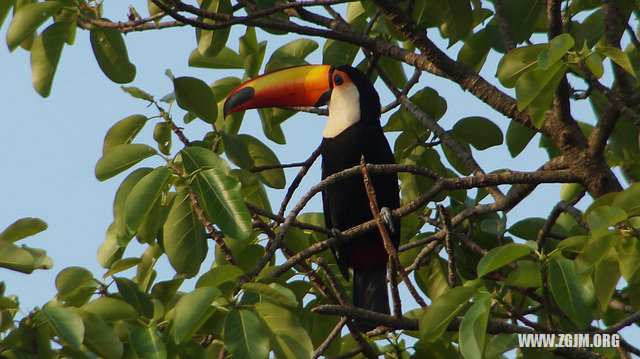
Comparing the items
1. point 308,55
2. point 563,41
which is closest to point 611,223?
point 563,41

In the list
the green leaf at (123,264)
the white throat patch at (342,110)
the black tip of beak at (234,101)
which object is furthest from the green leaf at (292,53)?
the green leaf at (123,264)

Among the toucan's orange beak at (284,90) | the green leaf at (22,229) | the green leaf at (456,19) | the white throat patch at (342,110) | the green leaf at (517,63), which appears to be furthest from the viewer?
the white throat patch at (342,110)

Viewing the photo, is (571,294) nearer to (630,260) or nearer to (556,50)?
(630,260)

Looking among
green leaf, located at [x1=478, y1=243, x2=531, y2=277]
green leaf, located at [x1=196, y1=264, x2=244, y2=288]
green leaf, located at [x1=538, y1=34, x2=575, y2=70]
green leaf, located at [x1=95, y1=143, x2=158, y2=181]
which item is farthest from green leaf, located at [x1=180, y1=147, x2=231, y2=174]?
green leaf, located at [x1=538, y1=34, x2=575, y2=70]

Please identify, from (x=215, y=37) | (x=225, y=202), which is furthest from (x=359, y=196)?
(x=225, y=202)

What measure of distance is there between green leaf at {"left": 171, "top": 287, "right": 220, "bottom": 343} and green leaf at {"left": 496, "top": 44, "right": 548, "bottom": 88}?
1155mm

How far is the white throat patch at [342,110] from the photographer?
5.45 meters

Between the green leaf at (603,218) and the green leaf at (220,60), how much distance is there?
238 centimetres

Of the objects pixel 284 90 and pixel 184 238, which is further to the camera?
pixel 284 90

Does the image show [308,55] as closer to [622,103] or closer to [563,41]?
[622,103]

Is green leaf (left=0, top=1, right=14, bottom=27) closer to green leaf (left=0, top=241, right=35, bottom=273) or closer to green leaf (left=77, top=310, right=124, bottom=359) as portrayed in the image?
green leaf (left=0, top=241, right=35, bottom=273)

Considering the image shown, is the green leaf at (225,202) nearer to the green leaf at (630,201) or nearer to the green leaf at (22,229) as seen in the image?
the green leaf at (22,229)

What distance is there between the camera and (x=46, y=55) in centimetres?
356

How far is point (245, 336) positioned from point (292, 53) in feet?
7.28
